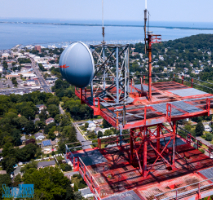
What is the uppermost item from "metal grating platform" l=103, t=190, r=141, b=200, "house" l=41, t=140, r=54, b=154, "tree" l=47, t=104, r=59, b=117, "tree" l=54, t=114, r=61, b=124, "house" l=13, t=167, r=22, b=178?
"metal grating platform" l=103, t=190, r=141, b=200

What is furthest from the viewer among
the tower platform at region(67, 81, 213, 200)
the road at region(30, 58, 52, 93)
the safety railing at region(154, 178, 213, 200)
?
the road at region(30, 58, 52, 93)

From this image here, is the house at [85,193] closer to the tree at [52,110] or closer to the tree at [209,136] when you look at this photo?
the tree at [209,136]

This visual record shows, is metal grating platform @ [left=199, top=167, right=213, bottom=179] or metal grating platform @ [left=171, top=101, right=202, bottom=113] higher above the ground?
metal grating platform @ [left=171, top=101, right=202, bottom=113]

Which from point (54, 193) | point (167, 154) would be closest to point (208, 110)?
point (167, 154)

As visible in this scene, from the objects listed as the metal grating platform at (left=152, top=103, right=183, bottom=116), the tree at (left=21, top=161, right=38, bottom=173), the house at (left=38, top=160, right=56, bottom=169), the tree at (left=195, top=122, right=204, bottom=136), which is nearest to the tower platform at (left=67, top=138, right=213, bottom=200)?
the metal grating platform at (left=152, top=103, right=183, bottom=116)

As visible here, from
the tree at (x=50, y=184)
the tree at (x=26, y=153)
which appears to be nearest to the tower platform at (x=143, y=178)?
the tree at (x=50, y=184)

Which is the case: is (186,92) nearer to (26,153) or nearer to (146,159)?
(146,159)

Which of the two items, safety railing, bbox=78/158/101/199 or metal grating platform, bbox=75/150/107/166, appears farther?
metal grating platform, bbox=75/150/107/166

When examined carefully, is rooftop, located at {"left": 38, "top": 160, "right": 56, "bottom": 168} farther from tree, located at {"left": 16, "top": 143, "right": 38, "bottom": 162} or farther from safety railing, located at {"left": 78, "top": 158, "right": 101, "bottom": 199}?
safety railing, located at {"left": 78, "top": 158, "right": 101, "bottom": 199}
